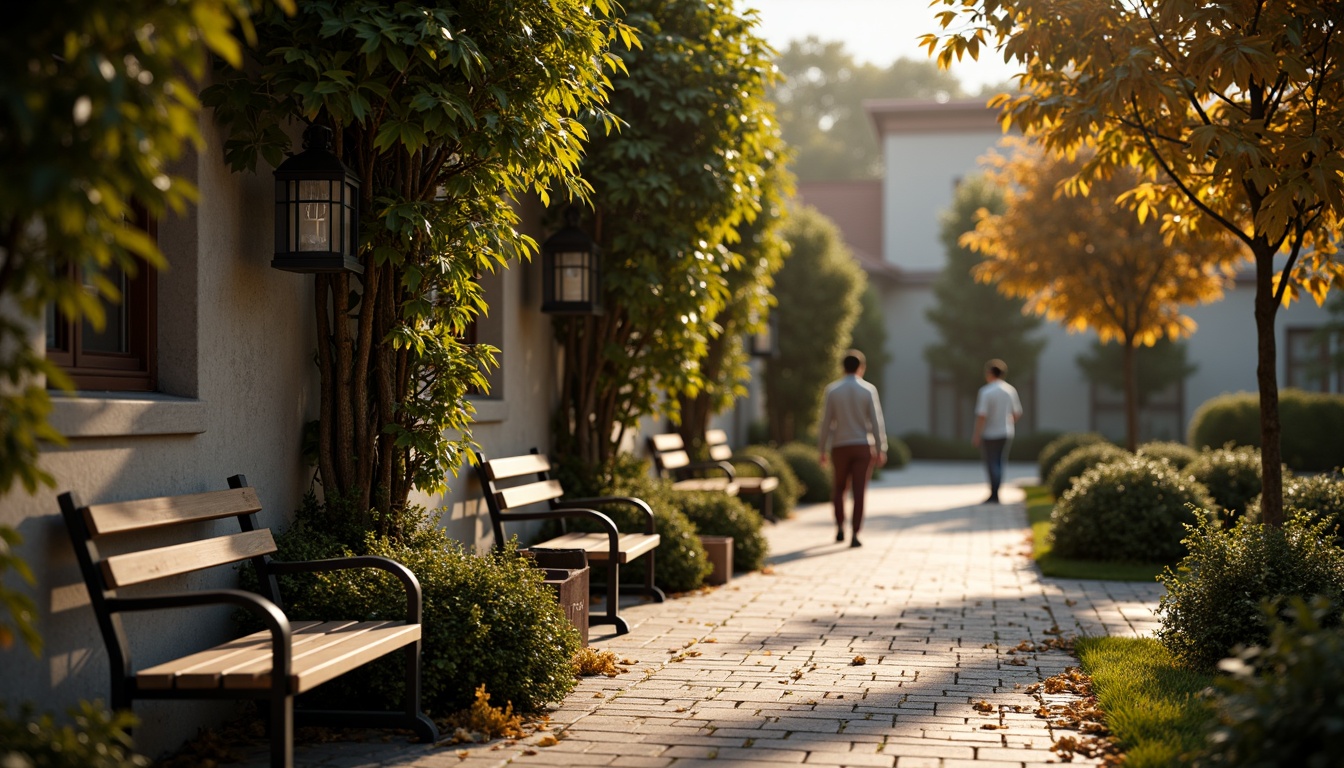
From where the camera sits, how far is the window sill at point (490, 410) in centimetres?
827

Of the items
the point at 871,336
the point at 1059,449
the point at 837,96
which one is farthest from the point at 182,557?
the point at 837,96

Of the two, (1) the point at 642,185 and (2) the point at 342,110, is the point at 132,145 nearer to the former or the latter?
(2) the point at 342,110

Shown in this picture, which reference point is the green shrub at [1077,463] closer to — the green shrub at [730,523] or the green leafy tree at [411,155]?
the green shrub at [730,523]

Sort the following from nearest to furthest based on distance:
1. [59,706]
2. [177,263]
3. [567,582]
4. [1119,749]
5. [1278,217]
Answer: [59,706] → [1119,749] → [177,263] → [1278,217] → [567,582]

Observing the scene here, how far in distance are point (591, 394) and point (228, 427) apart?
4.76 meters

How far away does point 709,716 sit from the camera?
5355 millimetres

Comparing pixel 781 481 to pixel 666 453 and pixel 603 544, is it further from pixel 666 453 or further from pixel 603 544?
pixel 603 544

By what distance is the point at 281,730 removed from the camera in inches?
161

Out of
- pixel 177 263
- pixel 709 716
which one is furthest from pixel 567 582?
→ pixel 177 263

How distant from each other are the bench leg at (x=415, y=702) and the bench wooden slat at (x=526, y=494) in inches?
103

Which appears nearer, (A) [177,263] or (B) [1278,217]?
(A) [177,263]

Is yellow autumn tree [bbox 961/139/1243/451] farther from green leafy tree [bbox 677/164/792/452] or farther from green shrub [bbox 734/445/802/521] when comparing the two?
green shrub [bbox 734/445/802/521]

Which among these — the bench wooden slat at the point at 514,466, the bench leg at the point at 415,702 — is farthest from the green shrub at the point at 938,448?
the bench leg at the point at 415,702

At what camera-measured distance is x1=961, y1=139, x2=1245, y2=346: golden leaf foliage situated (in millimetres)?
15359
